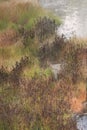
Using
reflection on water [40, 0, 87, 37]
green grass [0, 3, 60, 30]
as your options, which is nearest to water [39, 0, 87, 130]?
reflection on water [40, 0, 87, 37]

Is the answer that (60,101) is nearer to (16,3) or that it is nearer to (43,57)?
(43,57)

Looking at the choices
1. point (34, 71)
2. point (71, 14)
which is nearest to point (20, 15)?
point (71, 14)

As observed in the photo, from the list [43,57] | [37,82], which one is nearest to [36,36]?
[43,57]

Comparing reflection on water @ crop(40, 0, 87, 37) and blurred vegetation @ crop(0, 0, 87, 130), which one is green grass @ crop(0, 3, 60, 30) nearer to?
blurred vegetation @ crop(0, 0, 87, 130)

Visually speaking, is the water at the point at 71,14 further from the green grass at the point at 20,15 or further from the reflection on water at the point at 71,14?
the green grass at the point at 20,15

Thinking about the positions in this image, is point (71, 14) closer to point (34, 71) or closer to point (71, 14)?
point (71, 14)

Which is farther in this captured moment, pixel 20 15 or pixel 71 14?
pixel 71 14

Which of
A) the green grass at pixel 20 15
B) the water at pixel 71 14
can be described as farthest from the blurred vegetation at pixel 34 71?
the water at pixel 71 14

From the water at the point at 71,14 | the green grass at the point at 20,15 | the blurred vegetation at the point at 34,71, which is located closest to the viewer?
the blurred vegetation at the point at 34,71
